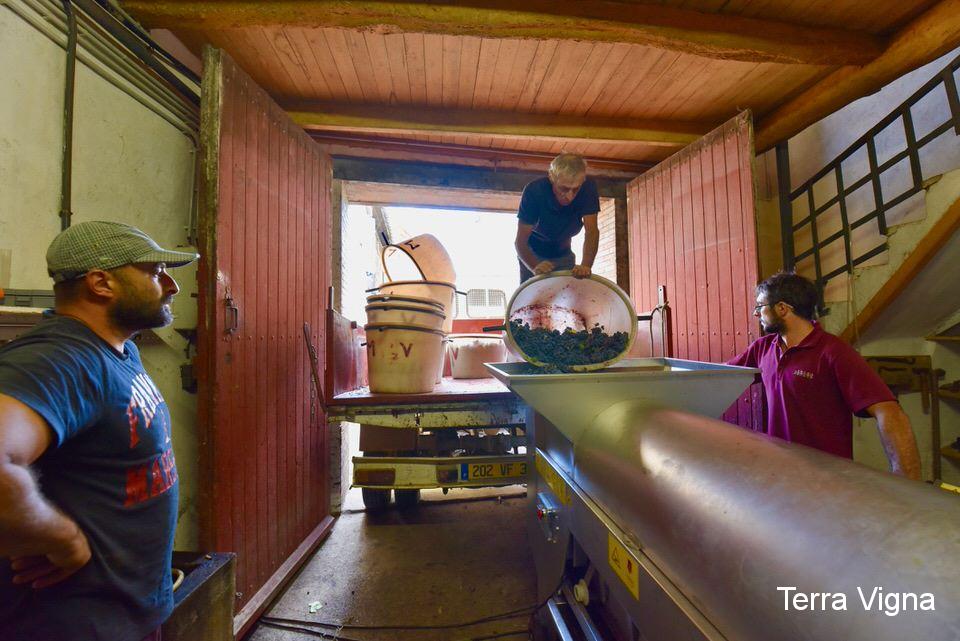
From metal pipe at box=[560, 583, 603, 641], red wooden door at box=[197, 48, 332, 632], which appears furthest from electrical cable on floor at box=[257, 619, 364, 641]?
metal pipe at box=[560, 583, 603, 641]

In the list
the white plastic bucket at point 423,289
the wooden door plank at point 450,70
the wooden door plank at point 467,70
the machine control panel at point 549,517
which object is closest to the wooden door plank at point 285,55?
the wooden door plank at point 450,70

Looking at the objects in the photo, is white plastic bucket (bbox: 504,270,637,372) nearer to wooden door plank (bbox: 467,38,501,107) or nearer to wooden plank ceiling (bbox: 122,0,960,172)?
wooden plank ceiling (bbox: 122,0,960,172)

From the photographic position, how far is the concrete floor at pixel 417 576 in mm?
2219

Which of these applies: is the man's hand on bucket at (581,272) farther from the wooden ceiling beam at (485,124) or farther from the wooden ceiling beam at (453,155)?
the wooden ceiling beam at (453,155)

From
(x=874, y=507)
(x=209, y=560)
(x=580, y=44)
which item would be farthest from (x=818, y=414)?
(x=209, y=560)

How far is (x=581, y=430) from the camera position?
148 cm

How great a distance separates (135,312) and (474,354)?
2774 mm

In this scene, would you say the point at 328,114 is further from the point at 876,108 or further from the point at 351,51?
the point at 876,108

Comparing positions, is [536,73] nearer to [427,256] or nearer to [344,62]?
[344,62]

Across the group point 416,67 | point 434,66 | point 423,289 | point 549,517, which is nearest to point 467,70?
point 434,66

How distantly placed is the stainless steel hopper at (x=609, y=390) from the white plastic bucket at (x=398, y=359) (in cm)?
133

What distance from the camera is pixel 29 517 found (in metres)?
0.88

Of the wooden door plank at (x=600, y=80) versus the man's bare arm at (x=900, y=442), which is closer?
the man's bare arm at (x=900, y=442)

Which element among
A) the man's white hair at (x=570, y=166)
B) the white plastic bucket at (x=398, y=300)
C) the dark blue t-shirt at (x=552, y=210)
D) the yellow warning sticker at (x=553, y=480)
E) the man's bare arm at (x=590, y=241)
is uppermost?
the man's white hair at (x=570, y=166)
